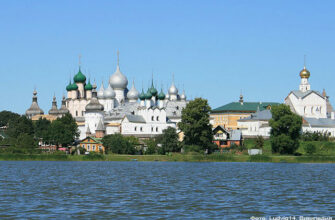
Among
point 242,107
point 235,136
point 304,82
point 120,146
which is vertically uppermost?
point 304,82

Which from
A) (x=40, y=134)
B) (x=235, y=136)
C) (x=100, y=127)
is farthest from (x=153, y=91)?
(x=235, y=136)

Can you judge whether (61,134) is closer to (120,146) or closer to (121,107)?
(120,146)

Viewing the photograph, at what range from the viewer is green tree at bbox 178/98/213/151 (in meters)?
80.5

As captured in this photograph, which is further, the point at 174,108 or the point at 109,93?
the point at 109,93

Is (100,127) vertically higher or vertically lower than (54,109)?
lower

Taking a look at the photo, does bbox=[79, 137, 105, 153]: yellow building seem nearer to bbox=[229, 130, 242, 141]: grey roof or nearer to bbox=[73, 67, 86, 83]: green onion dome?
bbox=[229, 130, 242, 141]: grey roof

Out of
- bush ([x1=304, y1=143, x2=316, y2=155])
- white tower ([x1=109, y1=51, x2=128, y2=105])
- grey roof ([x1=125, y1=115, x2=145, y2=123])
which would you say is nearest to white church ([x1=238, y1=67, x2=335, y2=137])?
grey roof ([x1=125, y1=115, x2=145, y2=123])

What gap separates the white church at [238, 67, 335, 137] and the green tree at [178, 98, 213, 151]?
26107 millimetres

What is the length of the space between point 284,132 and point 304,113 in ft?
118

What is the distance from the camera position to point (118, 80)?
13038 centimetres

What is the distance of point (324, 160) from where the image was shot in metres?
68.9

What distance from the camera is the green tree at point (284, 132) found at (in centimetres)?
7538

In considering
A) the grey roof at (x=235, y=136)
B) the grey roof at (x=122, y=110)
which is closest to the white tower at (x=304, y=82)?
the grey roof at (x=235, y=136)

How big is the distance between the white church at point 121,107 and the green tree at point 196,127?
84.0ft
